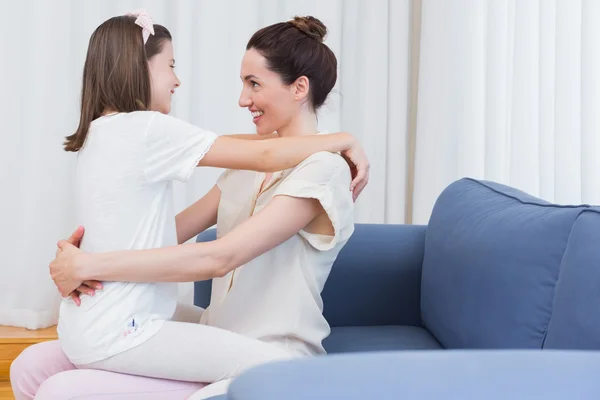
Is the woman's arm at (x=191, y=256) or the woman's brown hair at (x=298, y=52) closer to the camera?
the woman's arm at (x=191, y=256)

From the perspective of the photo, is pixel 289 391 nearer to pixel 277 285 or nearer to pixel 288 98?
pixel 277 285

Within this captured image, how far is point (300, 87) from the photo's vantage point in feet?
5.88

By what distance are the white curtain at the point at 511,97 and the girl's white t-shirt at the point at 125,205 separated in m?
1.44

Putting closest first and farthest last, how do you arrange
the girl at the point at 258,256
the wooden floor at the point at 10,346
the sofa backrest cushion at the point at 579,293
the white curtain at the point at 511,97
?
the sofa backrest cushion at the point at 579,293 < the girl at the point at 258,256 < the white curtain at the point at 511,97 < the wooden floor at the point at 10,346

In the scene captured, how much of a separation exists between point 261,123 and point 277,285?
397 mm

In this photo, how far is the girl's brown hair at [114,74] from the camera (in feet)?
5.08

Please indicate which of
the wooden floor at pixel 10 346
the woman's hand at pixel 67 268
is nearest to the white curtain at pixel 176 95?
the wooden floor at pixel 10 346

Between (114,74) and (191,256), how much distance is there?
392mm

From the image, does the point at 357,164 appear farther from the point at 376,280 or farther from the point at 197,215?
the point at 376,280

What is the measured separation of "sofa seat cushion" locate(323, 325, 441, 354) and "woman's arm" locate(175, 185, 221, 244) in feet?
1.39

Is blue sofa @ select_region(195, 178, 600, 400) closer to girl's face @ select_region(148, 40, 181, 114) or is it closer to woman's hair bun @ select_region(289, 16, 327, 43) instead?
Result: woman's hair bun @ select_region(289, 16, 327, 43)

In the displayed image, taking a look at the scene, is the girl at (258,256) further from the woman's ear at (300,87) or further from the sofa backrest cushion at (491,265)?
the sofa backrest cushion at (491,265)

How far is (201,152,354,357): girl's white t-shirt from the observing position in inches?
62.8

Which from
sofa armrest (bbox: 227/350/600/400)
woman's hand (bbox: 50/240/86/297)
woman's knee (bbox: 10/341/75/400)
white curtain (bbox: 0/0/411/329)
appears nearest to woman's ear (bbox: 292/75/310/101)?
woman's hand (bbox: 50/240/86/297)
